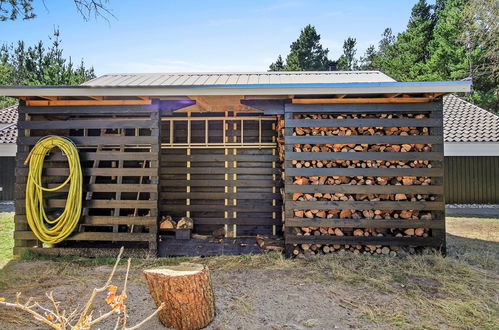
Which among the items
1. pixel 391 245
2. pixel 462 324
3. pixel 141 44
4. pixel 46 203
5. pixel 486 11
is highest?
pixel 486 11

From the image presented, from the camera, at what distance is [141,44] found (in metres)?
7.51

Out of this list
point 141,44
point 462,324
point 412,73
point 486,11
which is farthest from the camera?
point 412,73

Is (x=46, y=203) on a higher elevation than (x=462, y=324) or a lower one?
higher

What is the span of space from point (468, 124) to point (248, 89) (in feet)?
28.3

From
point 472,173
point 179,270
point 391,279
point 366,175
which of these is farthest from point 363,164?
point 472,173

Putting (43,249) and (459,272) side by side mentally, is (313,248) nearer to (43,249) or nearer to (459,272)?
(459,272)

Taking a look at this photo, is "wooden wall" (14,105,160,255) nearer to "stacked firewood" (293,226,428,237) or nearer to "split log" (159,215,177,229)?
"split log" (159,215,177,229)

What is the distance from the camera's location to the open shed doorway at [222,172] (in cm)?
511

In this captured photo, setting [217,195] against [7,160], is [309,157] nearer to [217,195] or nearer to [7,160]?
[217,195]

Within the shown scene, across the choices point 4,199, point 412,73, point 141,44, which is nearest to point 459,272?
point 141,44

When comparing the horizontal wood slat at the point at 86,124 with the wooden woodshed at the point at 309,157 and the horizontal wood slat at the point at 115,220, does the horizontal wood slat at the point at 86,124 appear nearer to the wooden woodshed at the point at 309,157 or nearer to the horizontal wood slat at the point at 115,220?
the wooden woodshed at the point at 309,157

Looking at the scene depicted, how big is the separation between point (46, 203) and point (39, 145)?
81cm

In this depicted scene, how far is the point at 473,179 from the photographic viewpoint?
8.88m

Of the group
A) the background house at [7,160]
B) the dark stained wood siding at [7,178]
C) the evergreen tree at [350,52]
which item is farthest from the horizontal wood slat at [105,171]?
the evergreen tree at [350,52]
